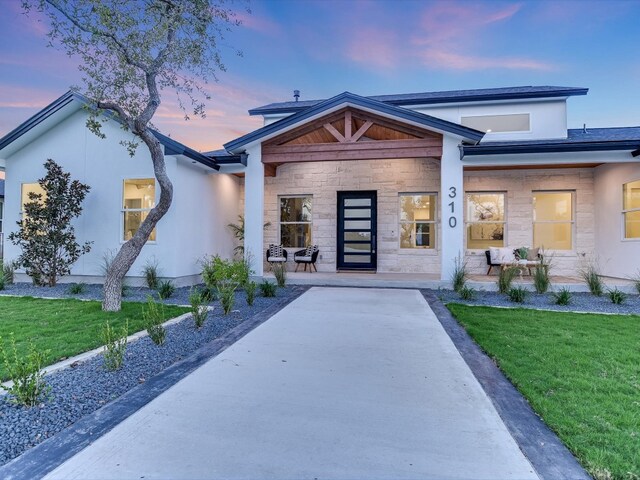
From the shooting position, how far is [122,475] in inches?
76.0

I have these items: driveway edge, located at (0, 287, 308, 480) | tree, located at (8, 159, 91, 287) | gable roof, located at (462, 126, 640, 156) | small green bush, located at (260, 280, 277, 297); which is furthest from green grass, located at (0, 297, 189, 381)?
gable roof, located at (462, 126, 640, 156)

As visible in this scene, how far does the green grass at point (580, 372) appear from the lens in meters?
2.21

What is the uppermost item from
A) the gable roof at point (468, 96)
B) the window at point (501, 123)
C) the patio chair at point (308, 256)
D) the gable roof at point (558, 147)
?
the gable roof at point (468, 96)

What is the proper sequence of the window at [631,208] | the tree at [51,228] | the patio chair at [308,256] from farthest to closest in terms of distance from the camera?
the patio chair at [308,256] → the window at [631,208] → the tree at [51,228]

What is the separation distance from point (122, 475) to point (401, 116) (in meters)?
8.28

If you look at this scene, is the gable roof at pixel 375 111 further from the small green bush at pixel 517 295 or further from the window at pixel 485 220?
the small green bush at pixel 517 295

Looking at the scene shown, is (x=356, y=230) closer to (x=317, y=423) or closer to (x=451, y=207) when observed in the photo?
(x=451, y=207)

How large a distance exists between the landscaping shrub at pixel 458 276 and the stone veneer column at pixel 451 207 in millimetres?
74

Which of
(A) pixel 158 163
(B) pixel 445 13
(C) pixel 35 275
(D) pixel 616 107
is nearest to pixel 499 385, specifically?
(A) pixel 158 163

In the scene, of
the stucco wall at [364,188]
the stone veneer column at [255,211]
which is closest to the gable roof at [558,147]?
the stucco wall at [364,188]

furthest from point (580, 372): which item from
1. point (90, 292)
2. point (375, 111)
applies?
point (90, 292)

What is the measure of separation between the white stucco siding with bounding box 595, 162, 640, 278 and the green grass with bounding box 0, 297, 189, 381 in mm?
10687

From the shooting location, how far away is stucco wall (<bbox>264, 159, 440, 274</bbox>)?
10.9m

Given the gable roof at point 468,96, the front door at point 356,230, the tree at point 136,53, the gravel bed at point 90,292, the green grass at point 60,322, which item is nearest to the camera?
the green grass at point 60,322
